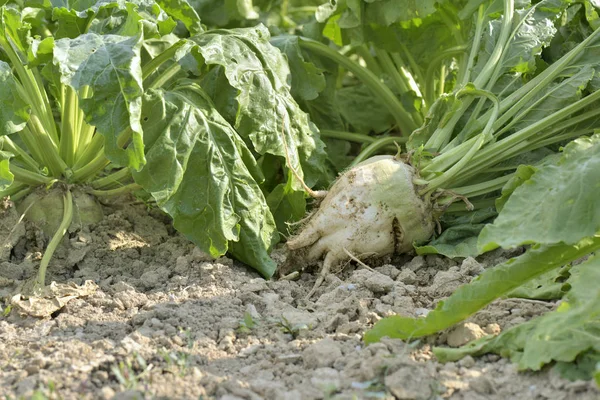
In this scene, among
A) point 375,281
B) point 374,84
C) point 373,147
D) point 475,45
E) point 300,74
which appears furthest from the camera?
point 374,84

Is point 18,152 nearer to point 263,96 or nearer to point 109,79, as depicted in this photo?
point 109,79

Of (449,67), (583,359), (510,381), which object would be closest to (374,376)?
(510,381)

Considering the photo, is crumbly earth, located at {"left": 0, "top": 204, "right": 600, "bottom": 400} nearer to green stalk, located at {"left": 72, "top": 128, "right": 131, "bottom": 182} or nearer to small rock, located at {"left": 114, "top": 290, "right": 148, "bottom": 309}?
small rock, located at {"left": 114, "top": 290, "right": 148, "bottom": 309}

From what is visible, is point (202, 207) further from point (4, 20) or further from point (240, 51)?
point (4, 20)

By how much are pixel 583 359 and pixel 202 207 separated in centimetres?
162

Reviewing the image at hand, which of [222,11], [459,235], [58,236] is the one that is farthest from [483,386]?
[222,11]

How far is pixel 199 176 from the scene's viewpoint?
3191 millimetres

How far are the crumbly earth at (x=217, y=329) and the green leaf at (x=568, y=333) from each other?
5 centimetres

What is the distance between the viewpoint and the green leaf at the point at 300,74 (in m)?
3.89

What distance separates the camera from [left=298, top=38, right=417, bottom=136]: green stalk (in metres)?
4.10

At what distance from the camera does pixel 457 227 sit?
3.49 meters

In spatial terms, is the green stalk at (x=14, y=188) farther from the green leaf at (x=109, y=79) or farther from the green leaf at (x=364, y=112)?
the green leaf at (x=364, y=112)

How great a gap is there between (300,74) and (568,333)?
212 cm

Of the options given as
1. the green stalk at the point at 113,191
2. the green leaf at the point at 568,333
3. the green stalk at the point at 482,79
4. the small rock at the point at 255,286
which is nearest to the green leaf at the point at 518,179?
the green stalk at the point at 482,79
